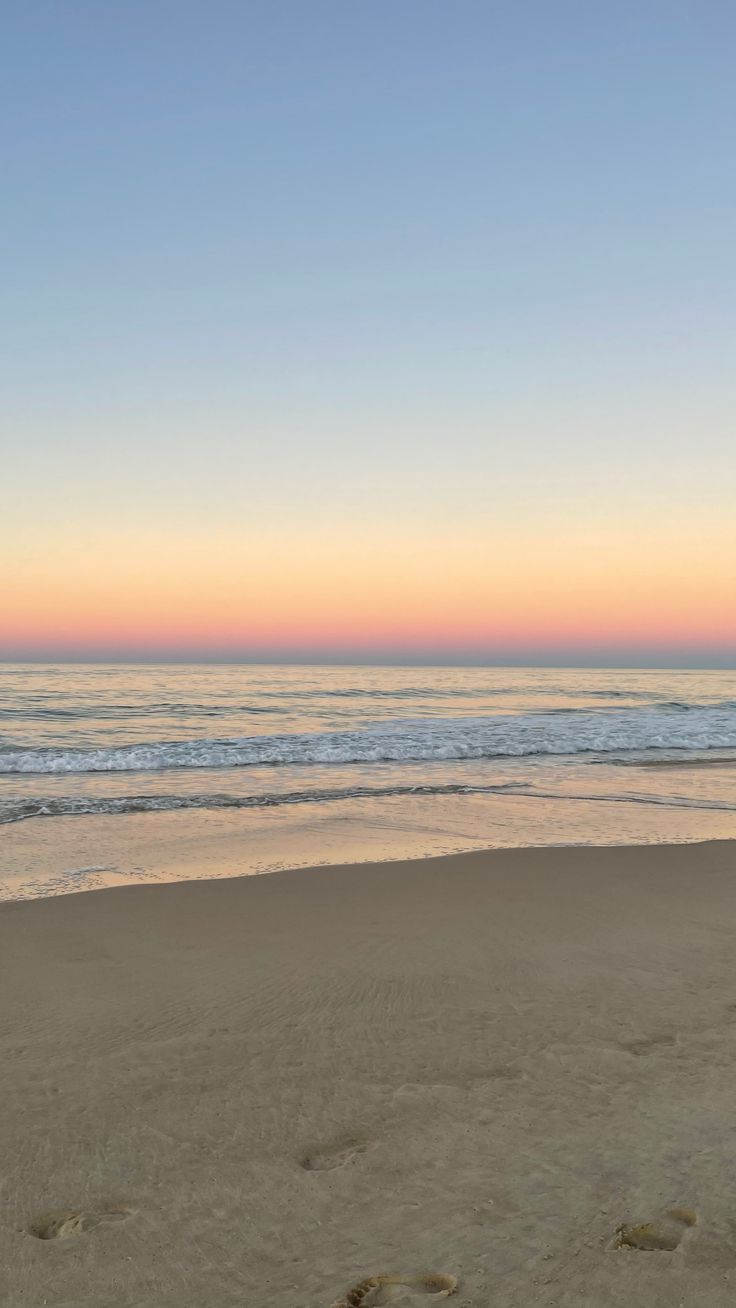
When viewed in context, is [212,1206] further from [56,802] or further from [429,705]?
[429,705]

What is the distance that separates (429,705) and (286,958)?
29.5m

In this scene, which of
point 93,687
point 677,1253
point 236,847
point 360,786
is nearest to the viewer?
point 677,1253

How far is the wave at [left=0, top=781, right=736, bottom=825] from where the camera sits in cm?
1079

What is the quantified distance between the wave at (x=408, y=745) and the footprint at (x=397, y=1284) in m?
14.4

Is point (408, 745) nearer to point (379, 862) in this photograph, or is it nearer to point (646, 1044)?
point (379, 862)

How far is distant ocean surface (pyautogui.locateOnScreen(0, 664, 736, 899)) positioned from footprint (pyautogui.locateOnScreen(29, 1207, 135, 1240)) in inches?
217

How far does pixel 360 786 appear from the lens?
44.0ft

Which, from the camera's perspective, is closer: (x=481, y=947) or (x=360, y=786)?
(x=481, y=947)

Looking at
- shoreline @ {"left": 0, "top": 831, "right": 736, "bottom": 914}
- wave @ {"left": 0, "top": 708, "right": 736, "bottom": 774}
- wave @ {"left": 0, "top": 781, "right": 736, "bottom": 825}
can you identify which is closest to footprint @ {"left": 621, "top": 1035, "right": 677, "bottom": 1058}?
shoreline @ {"left": 0, "top": 831, "right": 736, "bottom": 914}

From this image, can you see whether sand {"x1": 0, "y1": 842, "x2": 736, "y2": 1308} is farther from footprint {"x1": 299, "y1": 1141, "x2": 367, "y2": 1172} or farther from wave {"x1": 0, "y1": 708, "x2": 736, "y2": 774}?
wave {"x1": 0, "y1": 708, "x2": 736, "y2": 774}

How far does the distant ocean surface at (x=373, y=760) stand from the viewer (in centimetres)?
1097

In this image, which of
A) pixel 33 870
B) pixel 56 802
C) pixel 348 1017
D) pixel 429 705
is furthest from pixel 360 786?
pixel 429 705

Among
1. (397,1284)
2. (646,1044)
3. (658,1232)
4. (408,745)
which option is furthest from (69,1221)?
(408,745)

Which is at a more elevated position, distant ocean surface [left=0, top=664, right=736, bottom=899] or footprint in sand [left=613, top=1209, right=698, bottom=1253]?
footprint in sand [left=613, top=1209, right=698, bottom=1253]
